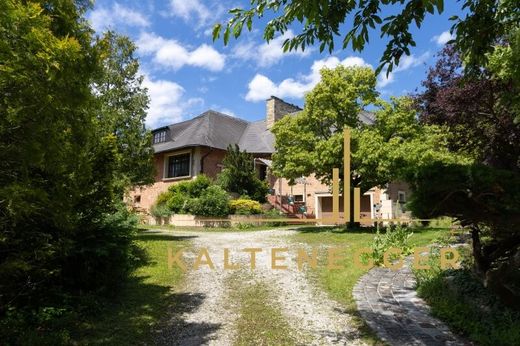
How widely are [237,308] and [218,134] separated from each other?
80.7ft

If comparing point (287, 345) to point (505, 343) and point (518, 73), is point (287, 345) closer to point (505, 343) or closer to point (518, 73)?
point (505, 343)

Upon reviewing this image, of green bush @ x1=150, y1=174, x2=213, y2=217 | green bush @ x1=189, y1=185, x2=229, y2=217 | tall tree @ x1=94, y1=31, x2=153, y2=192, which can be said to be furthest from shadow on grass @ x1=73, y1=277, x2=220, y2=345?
green bush @ x1=150, y1=174, x2=213, y2=217

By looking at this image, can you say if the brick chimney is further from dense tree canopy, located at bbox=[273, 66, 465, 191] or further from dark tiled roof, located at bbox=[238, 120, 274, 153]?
dense tree canopy, located at bbox=[273, 66, 465, 191]

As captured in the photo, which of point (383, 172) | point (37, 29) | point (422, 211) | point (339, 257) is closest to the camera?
point (37, 29)

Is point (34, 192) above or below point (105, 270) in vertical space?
above

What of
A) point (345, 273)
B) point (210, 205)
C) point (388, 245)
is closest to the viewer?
point (345, 273)

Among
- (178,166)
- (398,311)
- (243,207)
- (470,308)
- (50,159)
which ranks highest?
(178,166)

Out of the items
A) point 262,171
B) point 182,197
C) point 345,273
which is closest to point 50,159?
point 345,273

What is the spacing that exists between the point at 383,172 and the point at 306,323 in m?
10.6

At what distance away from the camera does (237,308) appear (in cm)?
629

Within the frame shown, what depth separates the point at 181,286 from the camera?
7.58 meters

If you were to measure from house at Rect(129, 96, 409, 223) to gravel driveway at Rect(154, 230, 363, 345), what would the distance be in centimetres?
1608

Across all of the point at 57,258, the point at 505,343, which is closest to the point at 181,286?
the point at 57,258

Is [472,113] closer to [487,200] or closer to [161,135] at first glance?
[487,200]
